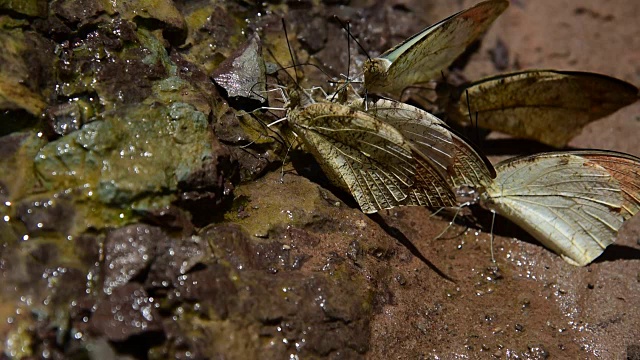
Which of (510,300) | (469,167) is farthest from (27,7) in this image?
(510,300)

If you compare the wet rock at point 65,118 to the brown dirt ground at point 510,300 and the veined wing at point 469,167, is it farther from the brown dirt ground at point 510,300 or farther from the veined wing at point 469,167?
the veined wing at point 469,167

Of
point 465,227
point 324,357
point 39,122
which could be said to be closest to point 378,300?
point 324,357

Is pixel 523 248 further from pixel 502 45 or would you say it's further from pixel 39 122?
pixel 39 122

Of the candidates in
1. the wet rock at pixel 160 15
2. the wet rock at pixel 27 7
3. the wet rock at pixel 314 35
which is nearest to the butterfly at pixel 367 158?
the wet rock at pixel 160 15

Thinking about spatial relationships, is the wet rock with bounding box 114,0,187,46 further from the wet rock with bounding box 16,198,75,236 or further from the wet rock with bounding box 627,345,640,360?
the wet rock with bounding box 627,345,640,360

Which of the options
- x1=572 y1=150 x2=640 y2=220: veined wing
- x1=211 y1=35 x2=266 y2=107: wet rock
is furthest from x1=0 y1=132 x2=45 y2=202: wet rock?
x1=572 y1=150 x2=640 y2=220: veined wing

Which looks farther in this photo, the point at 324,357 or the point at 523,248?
the point at 523,248
